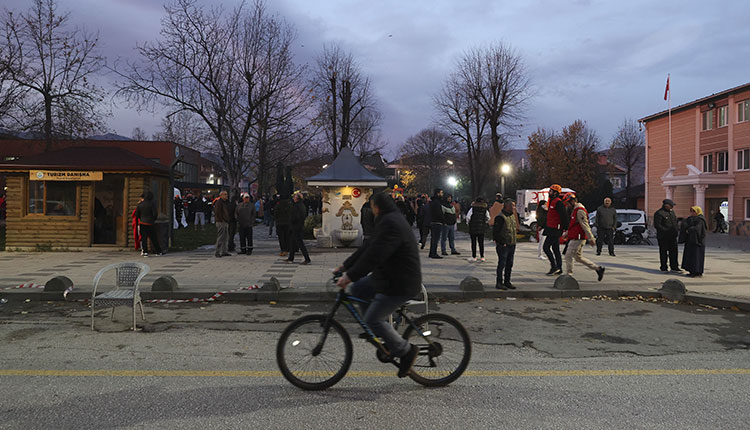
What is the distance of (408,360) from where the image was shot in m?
4.41

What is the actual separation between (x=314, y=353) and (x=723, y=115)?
39.3 meters

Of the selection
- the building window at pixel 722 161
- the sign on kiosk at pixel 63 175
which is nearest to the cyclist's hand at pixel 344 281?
the sign on kiosk at pixel 63 175

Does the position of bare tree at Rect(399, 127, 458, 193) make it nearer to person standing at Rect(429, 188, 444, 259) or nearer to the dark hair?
person standing at Rect(429, 188, 444, 259)

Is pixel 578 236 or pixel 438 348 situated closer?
pixel 438 348

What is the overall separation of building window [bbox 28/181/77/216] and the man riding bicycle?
14.3 m

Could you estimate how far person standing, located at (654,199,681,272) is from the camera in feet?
41.4

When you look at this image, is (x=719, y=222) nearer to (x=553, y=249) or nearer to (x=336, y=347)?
(x=553, y=249)

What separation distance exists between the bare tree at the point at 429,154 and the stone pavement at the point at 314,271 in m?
59.6

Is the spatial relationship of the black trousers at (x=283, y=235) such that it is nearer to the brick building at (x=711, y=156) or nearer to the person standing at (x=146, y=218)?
the person standing at (x=146, y=218)

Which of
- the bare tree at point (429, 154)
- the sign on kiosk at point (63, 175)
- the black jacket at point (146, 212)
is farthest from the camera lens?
the bare tree at point (429, 154)

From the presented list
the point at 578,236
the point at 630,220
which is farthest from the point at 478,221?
the point at 630,220

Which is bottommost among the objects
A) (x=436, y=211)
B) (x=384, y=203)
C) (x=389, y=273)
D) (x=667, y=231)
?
(x=389, y=273)

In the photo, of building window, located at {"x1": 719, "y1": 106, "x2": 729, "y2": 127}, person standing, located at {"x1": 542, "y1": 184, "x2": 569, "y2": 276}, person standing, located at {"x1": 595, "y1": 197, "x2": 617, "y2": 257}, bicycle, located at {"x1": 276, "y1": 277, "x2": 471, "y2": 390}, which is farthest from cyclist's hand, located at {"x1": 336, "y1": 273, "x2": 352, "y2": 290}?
building window, located at {"x1": 719, "y1": 106, "x2": 729, "y2": 127}

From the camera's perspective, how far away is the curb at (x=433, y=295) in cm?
871
